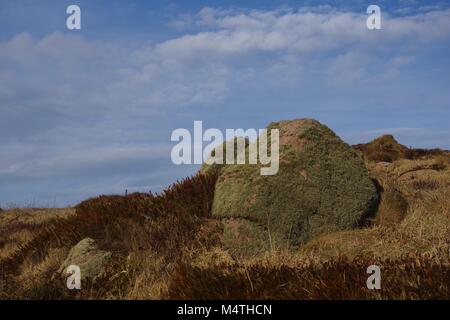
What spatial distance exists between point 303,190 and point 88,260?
12.7 ft

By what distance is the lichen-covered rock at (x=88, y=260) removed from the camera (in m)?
7.55

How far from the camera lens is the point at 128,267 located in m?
7.47

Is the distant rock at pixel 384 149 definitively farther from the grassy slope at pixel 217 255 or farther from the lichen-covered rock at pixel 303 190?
the lichen-covered rock at pixel 303 190

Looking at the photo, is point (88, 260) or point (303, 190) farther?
point (303, 190)

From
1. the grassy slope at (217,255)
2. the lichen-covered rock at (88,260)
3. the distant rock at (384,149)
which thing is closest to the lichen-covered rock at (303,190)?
the grassy slope at (217,255)

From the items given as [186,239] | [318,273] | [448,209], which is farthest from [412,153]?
[318,273]

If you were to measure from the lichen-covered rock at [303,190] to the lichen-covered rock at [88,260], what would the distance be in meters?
2.35

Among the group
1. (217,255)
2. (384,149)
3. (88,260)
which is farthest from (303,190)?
(384,149)

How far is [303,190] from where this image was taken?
9.04m

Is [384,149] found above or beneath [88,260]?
above

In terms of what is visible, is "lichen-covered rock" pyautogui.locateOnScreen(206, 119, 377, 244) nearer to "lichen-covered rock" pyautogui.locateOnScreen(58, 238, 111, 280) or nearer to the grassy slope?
the grassy slope

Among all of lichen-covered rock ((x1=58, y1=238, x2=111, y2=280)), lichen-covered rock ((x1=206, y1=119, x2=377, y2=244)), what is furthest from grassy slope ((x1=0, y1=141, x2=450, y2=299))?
lichen-covered rock ((x1=206, y1=119, x2=377, y2=244))

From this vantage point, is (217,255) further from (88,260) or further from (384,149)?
(384,149)
